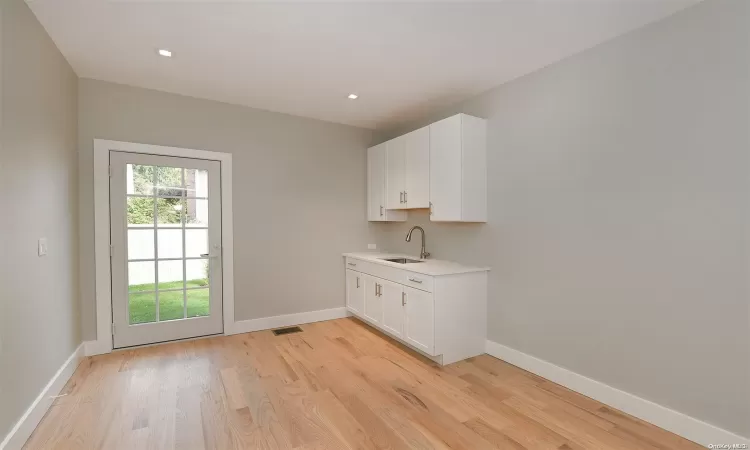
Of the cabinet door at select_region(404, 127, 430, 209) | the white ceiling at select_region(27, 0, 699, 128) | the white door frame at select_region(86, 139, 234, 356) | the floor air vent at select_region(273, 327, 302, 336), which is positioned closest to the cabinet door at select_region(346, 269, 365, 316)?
the floor air vent at select_region(273, 327, 302, 336)

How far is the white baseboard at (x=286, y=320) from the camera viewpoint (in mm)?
3881

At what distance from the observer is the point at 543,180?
9.33 ft

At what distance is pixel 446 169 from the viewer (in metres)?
3.29

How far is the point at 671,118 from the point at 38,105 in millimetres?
4068

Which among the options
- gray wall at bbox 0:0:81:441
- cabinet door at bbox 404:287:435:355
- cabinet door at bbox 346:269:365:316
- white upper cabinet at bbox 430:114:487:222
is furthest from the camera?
cabinet door at bbox 346:269:365:316

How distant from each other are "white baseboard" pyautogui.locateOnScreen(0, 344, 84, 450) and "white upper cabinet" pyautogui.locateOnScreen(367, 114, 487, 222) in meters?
3.25

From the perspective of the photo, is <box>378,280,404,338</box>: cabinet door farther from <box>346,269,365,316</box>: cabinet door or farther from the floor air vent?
the floor air vent

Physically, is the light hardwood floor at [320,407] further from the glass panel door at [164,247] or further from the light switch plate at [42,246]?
the light switch plate at [42,246]

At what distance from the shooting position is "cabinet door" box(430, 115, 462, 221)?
10.5ft

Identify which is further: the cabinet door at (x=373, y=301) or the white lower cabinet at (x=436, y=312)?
the cabinet door at (x=373, y=301)

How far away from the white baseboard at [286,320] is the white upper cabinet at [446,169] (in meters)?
1.67

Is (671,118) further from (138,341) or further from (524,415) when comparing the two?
(138,341)

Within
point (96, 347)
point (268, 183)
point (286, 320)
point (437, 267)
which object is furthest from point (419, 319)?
point (96, 347)

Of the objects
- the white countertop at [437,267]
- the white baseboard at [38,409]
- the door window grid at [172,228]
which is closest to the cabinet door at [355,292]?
the white countertop at [437,267]
